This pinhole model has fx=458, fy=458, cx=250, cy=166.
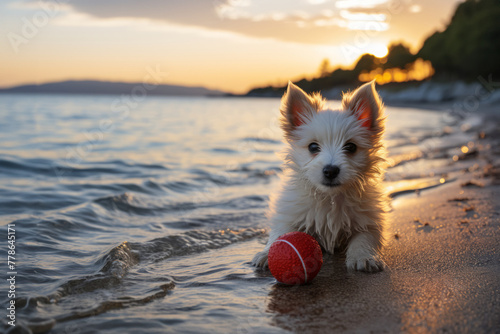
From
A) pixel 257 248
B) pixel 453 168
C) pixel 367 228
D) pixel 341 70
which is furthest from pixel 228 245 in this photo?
pixel 341 70

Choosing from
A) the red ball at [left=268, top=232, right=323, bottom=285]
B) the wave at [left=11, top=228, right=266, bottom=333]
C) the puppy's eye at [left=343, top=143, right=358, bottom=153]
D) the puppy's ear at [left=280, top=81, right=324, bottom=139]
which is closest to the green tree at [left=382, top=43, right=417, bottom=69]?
the wave at [left=11, top=228, right=266, bottom=333]

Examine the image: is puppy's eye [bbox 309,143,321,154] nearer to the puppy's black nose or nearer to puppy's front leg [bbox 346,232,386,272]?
the puppy's black nose

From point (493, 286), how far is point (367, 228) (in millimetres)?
1300

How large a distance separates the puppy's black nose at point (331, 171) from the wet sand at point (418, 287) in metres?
0.82

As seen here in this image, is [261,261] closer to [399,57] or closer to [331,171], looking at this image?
[331,171]

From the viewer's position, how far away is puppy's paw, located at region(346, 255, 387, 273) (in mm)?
3803

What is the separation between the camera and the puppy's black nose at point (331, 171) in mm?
3730

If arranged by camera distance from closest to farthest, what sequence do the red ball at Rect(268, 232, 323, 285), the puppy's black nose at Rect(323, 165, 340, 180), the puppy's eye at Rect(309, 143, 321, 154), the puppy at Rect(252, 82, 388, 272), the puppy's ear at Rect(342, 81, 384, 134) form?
the red ball at Rect(268, 232, 323, 285) → the puppy's black nose at Rect(323, 165, 340, 180) → the puppy at Rect(252, 82, 388, 272) → the puppy's eye at Rect(309, 143, 321, 154) → the puppy's ear at Rect(342, 81, 384, 134)

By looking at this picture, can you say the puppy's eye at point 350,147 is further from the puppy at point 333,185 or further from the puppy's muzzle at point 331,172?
the puppy's muzzle at point 331,172

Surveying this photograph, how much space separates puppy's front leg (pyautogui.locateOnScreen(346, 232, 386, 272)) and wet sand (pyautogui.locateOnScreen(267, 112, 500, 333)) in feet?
0.28

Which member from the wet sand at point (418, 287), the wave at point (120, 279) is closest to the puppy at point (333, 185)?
the wet sand at point (418, 287)

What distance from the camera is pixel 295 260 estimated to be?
3574 mm

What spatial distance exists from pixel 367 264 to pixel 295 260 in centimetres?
68

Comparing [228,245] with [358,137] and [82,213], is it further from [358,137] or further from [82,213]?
[82,213]
